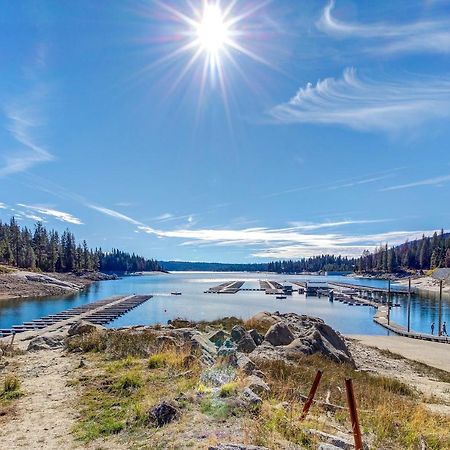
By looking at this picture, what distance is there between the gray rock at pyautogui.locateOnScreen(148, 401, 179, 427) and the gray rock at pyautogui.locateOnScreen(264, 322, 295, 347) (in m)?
12.4

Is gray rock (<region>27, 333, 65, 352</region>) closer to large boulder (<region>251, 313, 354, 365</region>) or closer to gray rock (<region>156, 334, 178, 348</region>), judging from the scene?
gray rock (<region>156, 334, 178, 348</region>)

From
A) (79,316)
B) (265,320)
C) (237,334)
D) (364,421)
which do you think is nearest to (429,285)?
(79,316)

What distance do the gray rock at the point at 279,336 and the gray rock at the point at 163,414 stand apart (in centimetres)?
1244

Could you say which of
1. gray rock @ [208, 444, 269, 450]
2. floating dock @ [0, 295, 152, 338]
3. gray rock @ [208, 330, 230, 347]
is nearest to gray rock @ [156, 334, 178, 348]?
gray rock @ [208, 330, 230, 347]

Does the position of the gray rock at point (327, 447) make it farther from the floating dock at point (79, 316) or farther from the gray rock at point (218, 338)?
the floating dock at point (79, 316)

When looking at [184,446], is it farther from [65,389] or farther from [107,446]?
[65,389]

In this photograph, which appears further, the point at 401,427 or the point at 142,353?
the point at 142,353

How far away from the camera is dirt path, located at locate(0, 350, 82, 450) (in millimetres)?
7914

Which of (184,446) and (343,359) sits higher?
(184,446)

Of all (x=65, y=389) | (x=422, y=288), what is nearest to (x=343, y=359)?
(x=65, y=389)

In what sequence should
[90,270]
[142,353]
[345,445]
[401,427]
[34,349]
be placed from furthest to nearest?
[90,270] < [34,349] < [142,353] < [401,427] < [345,445]

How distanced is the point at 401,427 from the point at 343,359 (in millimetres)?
13266

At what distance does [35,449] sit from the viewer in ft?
24.6

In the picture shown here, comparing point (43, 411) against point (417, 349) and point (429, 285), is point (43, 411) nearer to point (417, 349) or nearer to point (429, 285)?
point (417, 349)
